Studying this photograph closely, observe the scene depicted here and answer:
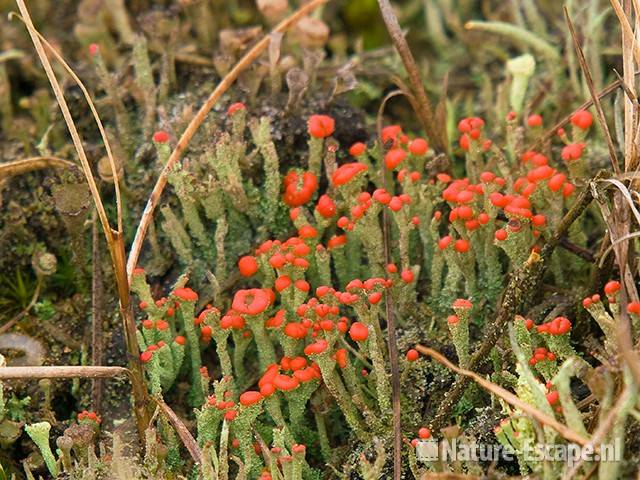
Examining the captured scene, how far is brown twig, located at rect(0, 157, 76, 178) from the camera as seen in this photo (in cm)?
270

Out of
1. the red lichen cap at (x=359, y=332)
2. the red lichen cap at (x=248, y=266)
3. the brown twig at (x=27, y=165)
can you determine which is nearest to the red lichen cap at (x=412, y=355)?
the red lichen cap at (x=359, y=332)

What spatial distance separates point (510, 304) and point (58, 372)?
1188mm

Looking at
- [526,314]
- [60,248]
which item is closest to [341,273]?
[526,314]

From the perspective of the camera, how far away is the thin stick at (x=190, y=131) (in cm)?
242

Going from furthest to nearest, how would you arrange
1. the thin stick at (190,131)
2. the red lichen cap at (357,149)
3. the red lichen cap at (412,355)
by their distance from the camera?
the red lichen cap at (357,149) < the thin stick at (190,131) < the red lichen cap at (412,355)

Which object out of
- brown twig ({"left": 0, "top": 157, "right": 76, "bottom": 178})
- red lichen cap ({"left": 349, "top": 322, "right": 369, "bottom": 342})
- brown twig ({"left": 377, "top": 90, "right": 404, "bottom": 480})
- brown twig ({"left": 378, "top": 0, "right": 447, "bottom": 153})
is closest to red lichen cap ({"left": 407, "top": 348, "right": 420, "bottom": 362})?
brown twig ({"left": 377, "top": 90, "right": 404, "bottom": 480})

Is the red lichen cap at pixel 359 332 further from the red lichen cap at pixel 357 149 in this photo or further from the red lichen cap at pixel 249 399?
the red lichen cap at pixel 357 149

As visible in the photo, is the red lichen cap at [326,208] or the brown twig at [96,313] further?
the red lichen cap at [326,208]

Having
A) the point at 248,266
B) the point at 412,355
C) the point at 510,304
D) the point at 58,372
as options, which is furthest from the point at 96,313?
the point at 510,304

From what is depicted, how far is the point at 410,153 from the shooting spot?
107 inches

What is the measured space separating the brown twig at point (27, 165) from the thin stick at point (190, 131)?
319 mm

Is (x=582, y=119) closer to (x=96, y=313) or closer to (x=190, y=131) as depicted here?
(x=190, y=131)

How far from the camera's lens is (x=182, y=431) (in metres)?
2.23

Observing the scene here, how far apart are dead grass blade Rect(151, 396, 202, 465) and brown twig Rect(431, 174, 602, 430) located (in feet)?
2.02
